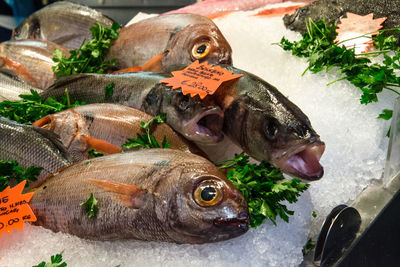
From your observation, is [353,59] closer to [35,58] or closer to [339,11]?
[339,11]

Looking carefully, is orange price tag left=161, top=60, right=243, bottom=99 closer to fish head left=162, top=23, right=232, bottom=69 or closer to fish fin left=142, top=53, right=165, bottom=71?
fish head left=162, top=23, right=232, bottom=69

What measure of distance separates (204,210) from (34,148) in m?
0.95

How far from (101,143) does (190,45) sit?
2.74 feet

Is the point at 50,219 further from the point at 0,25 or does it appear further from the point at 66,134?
the point at 0,25

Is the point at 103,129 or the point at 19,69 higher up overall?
the point at 103,129

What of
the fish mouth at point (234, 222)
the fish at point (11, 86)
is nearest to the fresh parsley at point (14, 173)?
the fish at point (11, 86)

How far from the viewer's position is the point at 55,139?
1.83 metres

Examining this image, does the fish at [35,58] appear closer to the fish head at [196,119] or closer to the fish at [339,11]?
the fish head at [196,119]

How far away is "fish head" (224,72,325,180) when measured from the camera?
1.53 metres

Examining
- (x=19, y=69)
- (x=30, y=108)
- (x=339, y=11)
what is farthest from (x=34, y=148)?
(x=339, y=11)

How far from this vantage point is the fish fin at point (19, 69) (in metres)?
2.78

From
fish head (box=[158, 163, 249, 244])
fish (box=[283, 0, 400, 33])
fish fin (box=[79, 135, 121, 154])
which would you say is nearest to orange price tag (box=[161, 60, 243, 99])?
fish fin (box=[79, 135, 121, 154])

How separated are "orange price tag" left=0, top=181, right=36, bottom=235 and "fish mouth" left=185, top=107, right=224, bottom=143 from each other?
73 cm

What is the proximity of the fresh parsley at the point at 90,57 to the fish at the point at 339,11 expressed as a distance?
136 centimetres
